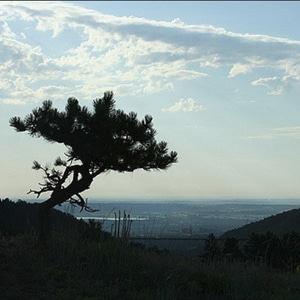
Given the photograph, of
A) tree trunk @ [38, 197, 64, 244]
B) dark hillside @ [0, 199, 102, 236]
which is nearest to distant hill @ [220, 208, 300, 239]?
dark hillside @ [0, 199, 102, 236]

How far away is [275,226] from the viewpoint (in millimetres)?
25641

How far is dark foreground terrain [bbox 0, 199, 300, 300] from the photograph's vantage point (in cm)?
1027

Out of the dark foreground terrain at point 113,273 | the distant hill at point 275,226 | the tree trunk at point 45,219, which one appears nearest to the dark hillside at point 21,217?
the tree trunk at point 45,219

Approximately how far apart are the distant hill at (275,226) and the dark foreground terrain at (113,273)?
424 inches

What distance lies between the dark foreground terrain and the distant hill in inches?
424

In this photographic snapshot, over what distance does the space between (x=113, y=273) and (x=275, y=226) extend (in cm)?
1531

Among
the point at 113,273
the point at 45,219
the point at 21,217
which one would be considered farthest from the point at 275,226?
the point at 113,273

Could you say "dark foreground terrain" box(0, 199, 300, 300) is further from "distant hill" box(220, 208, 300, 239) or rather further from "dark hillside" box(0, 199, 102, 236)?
"distant hill" box(220, 208, 300, 239)

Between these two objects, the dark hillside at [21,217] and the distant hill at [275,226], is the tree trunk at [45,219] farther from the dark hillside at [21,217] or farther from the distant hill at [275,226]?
the distant hill at [275,226]

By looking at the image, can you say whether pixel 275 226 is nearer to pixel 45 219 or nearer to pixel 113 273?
pixel 45 219

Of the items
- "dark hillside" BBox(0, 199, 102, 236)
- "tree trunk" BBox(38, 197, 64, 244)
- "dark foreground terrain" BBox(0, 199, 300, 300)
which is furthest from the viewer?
"dark hillside" BBox(0, 199, 102, 236)

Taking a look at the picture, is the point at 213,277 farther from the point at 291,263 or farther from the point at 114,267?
the point at 291,263

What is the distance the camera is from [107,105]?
12578 mm

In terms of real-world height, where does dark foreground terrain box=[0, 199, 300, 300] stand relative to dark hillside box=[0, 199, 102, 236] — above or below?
below
